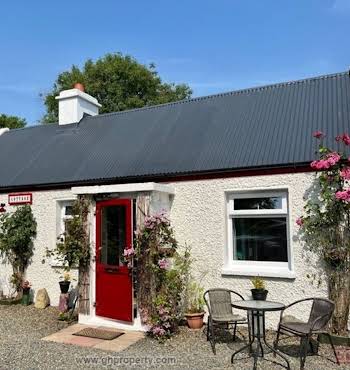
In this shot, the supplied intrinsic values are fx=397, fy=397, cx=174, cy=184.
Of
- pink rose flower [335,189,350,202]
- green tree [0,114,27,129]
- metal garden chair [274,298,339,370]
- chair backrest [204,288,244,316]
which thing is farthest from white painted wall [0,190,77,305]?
green tree [0,114,27,129]

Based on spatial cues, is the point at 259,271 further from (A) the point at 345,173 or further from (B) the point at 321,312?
(A) the point at 345,173

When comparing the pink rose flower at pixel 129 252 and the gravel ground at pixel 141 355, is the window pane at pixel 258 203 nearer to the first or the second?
the pink rose flower at pixel 129 252

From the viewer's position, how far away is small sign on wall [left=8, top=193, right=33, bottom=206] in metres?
10.8

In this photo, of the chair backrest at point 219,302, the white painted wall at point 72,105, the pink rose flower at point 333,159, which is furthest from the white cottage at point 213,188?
the white painted wall at point 72,105

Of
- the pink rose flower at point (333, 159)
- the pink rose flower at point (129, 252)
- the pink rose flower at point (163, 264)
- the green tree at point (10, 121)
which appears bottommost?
the pink rose flower at point (163, 264)

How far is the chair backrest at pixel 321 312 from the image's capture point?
572 centimetres

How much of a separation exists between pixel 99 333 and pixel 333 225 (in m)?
4.73

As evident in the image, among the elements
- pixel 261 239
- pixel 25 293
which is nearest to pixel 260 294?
pixel 261 239

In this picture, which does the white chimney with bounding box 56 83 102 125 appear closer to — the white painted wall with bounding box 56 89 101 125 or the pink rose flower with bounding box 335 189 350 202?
the white painted wall with bounding box 56 89 101 125

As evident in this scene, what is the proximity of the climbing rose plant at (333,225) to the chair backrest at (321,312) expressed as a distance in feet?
2.82

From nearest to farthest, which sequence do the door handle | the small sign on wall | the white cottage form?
the white cottage < the door handle < the small sign on wall

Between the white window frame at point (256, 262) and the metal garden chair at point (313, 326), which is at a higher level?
the white window frame at point (256, 262)

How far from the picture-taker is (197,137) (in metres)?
9.61

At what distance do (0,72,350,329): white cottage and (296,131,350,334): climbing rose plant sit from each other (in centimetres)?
29
